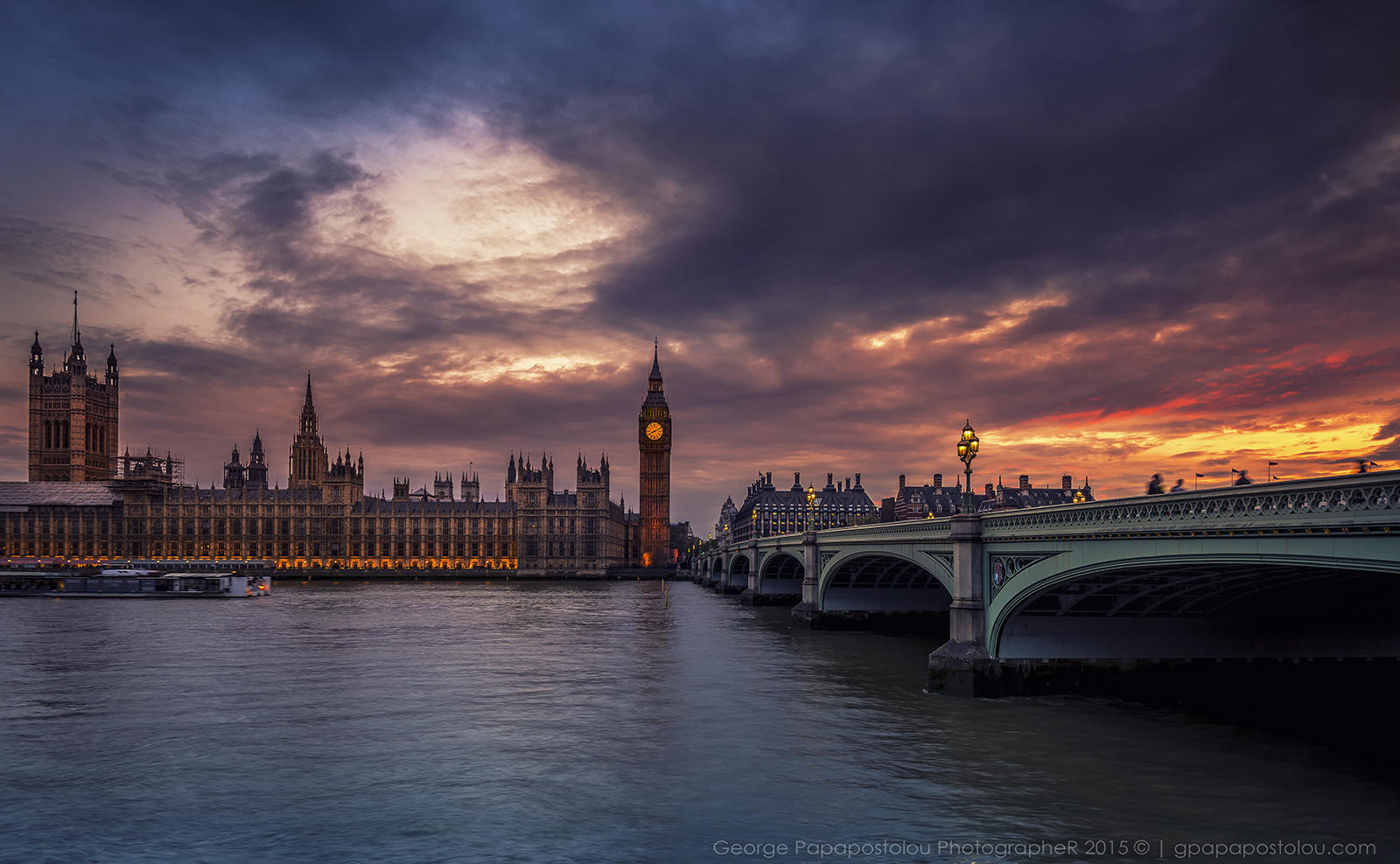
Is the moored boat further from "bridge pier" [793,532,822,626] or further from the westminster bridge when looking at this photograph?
the westminster bridge

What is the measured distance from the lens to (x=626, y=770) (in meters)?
26.9

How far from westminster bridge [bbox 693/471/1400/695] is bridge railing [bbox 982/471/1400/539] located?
3 centimetres

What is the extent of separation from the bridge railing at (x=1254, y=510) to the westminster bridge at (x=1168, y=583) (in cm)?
3

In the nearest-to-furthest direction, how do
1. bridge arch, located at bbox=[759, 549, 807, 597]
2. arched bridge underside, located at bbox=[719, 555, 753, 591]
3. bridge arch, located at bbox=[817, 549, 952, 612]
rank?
bridge arch, located at bbox=[817, 549, 952, 612] → bridge arch, located at bbox=[759, 549, 807, 597] → arched bridge underside, located at bbox=[719, 555, 753, 591]

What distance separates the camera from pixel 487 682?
4259cm

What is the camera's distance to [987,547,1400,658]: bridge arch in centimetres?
3192

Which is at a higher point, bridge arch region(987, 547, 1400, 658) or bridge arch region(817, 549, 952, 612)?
bridge arch region(987, 547, 1400, 658)

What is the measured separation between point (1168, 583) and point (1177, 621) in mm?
6043

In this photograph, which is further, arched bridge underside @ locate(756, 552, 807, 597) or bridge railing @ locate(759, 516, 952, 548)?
arched bridge underside @ locate(756, 552, 807, 597)

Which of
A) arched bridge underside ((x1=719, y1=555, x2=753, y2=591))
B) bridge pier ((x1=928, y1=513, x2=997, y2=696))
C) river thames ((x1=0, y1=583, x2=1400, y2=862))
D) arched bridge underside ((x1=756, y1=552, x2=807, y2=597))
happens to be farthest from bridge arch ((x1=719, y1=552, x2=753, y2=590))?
bridge pier ((x1=928, y1=513, x2=997, y2=696))

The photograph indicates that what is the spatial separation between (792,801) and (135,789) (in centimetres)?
1652

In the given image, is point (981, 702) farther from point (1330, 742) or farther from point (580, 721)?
point (580, 721)

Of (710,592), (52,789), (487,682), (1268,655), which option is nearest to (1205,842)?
(1268,655)

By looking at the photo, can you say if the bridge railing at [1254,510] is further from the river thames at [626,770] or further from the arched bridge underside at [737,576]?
the arched bridge underside at [737,576]
